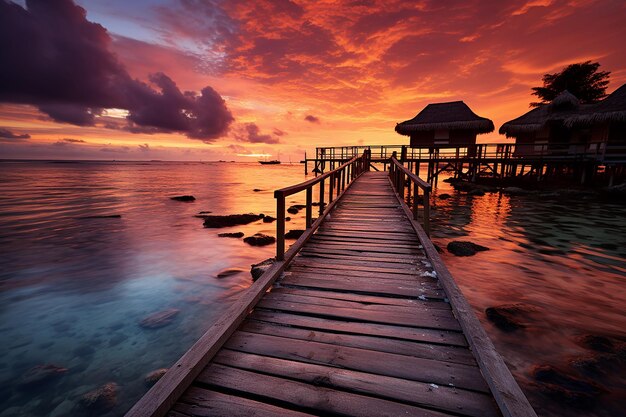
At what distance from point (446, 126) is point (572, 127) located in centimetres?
868

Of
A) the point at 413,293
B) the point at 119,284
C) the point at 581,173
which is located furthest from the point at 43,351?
the point at 581,173

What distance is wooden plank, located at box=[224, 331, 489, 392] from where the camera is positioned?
2.05 m

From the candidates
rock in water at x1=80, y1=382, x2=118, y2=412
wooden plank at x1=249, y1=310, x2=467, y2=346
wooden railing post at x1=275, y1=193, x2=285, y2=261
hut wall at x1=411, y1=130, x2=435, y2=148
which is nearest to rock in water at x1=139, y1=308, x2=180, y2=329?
rock in water at x1=80, y1=382, x2=118, y2=412

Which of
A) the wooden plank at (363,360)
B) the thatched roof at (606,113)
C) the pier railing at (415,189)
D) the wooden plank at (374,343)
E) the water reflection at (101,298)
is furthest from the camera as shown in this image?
the thatched roof at (606,113)

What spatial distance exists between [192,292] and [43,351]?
8.28 ft

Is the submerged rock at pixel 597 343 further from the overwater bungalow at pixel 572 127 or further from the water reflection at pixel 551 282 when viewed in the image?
the overwater bungalow at pixel 572 127

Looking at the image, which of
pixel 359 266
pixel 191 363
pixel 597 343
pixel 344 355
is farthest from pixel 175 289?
pixel 597 343

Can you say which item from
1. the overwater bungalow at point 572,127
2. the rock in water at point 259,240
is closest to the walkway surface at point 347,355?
the rock in water at point 259,240

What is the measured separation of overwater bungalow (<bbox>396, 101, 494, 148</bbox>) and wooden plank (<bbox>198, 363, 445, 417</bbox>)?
79.9 feet

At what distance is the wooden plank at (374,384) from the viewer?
183cm

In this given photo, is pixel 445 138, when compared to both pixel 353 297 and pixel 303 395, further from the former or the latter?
pixel 303 395

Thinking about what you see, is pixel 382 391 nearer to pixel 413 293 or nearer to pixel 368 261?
pixel 413 293

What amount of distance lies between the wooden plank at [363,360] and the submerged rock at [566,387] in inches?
91.6

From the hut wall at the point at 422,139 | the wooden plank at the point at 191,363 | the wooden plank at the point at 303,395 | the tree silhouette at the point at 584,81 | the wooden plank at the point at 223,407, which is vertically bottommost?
the wooden plank at the point at 223,407
